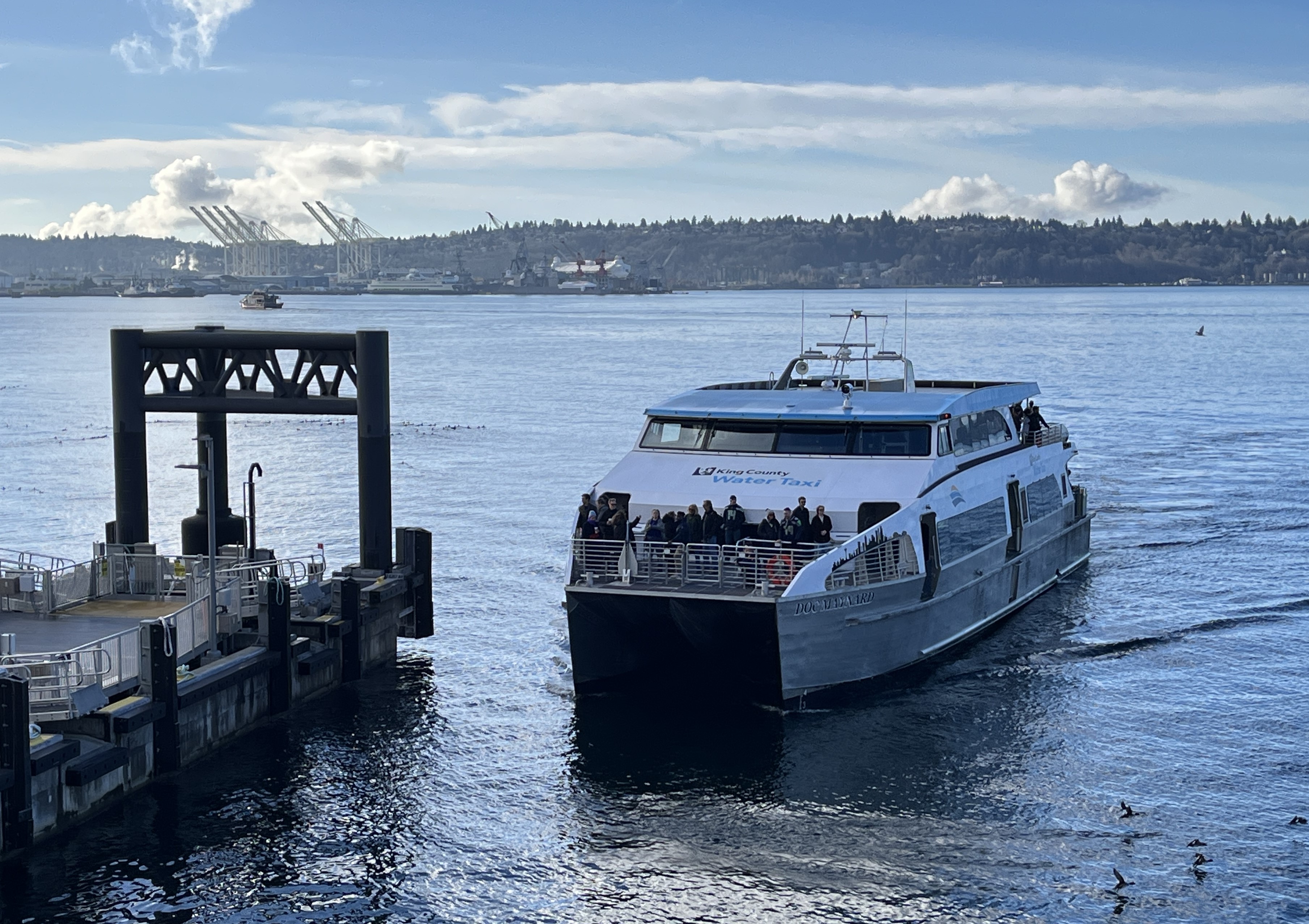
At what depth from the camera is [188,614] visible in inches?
952

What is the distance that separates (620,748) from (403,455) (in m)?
39.3

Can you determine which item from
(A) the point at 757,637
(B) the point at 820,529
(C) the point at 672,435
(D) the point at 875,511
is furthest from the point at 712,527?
(C) the point at 672,435

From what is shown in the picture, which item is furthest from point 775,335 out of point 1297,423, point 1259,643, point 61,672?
point 61,672

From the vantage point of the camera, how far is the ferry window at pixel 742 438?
96.3 ft

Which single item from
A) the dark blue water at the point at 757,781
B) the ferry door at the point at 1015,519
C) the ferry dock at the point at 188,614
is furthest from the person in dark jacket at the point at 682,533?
the ferry door at the point at 1015,519

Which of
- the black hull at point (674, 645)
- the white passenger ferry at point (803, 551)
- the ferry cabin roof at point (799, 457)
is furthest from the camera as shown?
the ferry cabin roof at point (799, 457)

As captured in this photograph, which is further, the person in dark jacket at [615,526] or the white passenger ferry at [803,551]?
the person in dark jacket at [615,526]

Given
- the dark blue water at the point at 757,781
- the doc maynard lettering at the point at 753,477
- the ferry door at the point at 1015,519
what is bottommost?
the dark blue water at the point at 757,781

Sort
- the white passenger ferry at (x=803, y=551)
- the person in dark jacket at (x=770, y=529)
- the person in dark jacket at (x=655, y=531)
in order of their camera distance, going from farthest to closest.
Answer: the person in dark jacket at (x=655, y=531) → the person in dark jacket at (x=770, y=529) → the white passenger ferry at (x=803, y=551)

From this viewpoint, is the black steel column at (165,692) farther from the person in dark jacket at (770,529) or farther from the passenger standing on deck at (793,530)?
the passenger standing on deck at (793,530)

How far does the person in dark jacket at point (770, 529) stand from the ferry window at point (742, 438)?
2.98m

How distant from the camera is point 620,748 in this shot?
25062mm

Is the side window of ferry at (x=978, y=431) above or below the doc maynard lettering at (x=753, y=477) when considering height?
above

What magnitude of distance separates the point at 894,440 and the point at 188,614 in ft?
43.8
